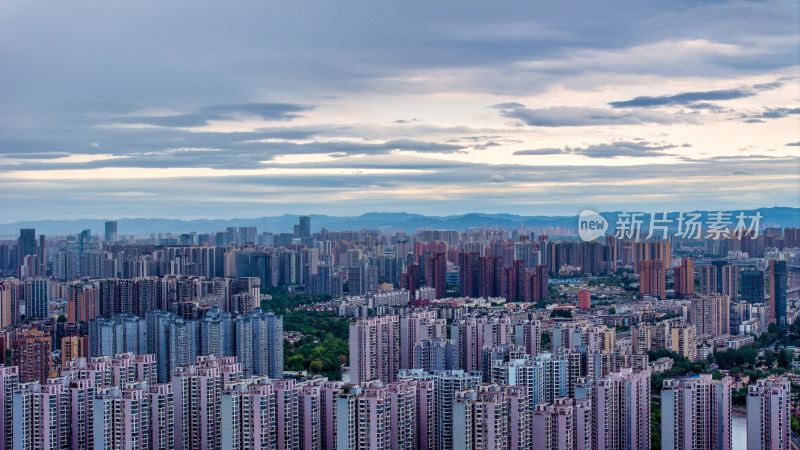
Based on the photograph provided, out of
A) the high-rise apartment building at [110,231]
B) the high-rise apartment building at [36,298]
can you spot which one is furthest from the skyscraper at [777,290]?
the high-rise apartment building at [110,231]

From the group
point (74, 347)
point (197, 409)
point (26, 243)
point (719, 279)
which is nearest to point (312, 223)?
point (26, 243)

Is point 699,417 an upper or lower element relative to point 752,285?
lower

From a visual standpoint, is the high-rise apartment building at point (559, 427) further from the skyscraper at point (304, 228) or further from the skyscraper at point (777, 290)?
the skyscraper at point (304, 228)

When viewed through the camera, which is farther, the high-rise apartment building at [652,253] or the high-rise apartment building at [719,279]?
the high-rise apartment building at [652,253]

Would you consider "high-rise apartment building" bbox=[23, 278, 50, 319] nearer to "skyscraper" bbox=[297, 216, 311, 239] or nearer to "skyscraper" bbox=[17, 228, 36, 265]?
"skyscraper" bbox=[17, 228, 36, 265]

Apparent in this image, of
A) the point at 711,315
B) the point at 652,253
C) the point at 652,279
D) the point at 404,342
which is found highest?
the point at 652,253

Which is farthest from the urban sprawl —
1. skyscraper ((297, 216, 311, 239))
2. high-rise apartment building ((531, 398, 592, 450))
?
skyscraper ((297, 216, 311, 239))

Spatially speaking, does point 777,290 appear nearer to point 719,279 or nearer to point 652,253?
point 719,279
